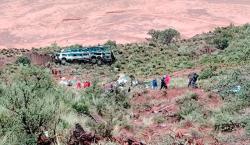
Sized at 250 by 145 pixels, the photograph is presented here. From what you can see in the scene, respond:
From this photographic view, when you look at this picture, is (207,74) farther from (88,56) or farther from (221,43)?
(221,43)

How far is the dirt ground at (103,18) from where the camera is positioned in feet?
240

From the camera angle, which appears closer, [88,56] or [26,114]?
[26,114]

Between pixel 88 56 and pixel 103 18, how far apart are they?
122 ft

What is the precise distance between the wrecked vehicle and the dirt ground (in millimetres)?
19377

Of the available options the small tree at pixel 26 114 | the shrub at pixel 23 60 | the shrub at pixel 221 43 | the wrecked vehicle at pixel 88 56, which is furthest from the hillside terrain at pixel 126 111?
the shrub at pixel 23 60

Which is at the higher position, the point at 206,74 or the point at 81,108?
the point at 81,108

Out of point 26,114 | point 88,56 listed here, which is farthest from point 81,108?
point 88,56

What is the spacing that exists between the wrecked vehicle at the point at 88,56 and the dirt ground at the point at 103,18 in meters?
19.4

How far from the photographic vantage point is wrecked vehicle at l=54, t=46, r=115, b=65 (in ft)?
154

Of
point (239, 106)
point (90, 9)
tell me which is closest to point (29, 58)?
point (239, 106)

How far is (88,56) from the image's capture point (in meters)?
46.9

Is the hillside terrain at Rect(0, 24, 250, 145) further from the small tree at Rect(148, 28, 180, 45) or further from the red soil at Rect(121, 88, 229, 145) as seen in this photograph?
the small tree at Rect(148, 28, 180, 45)

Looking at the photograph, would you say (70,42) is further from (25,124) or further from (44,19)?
(25,124)

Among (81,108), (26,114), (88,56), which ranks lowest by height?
(88,56)
